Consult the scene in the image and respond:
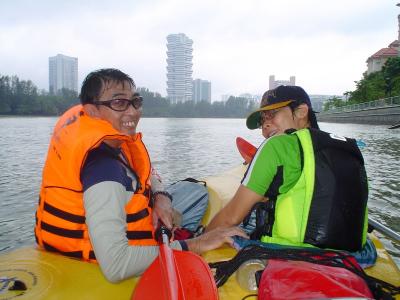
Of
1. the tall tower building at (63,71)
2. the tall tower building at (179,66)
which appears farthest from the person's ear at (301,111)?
the tall tower building at (179,66)

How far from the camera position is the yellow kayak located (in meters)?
1.64

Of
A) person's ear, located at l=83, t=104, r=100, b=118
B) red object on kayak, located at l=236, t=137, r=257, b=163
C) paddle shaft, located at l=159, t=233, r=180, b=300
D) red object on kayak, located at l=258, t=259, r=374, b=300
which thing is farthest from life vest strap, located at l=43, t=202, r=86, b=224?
red object on kayak, located at l=236, t=137, r=257, b=163

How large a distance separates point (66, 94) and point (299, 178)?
91.4 meters

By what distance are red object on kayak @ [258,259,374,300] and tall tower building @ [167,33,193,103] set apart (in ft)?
519

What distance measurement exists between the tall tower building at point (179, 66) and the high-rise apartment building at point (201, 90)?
9.20m

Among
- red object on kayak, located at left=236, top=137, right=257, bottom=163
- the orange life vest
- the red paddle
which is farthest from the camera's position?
red object on kayak, located at left=236, top=137, right=257, bottom=163

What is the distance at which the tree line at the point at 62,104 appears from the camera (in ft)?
244

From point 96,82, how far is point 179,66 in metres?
168

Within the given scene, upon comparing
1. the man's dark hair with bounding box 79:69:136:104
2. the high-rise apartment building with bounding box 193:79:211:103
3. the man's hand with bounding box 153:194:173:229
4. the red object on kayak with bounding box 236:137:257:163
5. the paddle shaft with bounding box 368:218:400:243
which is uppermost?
the high-rise apartment building with bounding box 193:79:211:103

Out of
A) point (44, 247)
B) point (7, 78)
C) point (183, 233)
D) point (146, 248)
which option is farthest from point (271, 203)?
point (7, 78)

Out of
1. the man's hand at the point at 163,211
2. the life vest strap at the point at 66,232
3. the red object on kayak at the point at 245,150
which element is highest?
the red object on kayak at the point at 245,150

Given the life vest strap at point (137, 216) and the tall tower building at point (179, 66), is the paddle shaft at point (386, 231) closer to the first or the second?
the life vest strap at point (137, 216)

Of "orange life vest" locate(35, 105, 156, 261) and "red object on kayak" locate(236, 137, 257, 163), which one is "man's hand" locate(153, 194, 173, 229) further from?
"red object on kayak" locate(236, 137, 257, 163)

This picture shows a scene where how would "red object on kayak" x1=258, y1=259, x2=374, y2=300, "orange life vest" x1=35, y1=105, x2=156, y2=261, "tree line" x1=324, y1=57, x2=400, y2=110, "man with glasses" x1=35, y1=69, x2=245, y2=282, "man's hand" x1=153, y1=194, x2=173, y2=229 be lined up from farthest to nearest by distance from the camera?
"tree line" x1=324, y1=57, x2=400, y2=110 → "man's hand" x1=153, y1=194, x2=173, y2=229 → "orange life vest" x1=35, y1=105, x2=156, y2=261 → "man with glasses" x1=35, y1=69, x2=245, y2=282 → "red object on kayak" x1=258, y1=259, x2=374, y2=300
